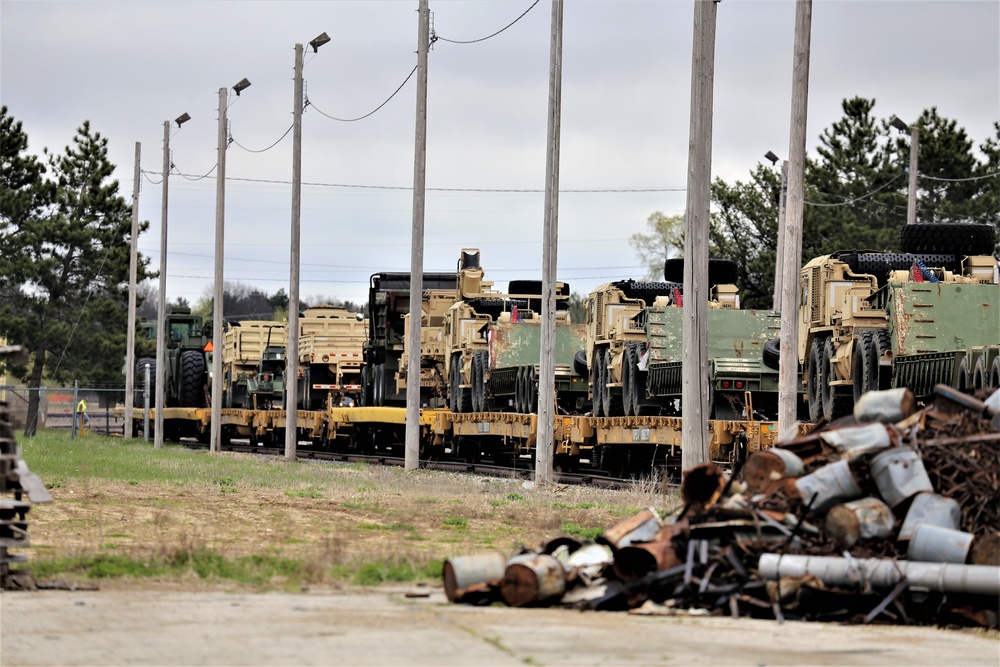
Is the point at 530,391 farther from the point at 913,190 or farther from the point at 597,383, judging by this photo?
the point at 913,190

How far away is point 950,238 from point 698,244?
7077mm

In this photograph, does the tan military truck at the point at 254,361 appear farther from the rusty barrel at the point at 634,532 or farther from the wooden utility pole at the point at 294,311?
the rusty barrel at the point at 634,532

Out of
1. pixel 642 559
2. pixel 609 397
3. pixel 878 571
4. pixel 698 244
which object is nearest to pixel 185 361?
pixel 609 397

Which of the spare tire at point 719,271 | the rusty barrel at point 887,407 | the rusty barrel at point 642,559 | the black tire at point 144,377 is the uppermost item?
the spare tire at point 719,271

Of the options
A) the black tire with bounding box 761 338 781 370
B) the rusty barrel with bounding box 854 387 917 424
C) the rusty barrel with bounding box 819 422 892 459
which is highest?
the black tire with bounding box 761 338 781 370

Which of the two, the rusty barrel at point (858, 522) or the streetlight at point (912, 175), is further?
the streetlight at point (912, 175)

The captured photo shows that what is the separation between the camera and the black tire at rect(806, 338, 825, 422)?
24.9 meters

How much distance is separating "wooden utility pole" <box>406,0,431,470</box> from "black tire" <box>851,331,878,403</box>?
11707mm

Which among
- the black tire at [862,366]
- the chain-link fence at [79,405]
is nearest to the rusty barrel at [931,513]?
the black tire at [862,366]

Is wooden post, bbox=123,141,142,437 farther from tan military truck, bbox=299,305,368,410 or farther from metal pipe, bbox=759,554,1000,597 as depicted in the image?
metal pipe, bbox=759,554,1000,597

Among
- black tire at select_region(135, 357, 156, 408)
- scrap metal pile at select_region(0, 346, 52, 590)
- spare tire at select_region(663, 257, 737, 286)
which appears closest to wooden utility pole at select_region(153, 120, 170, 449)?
black tire at select_region(135, 357, 156, 408)

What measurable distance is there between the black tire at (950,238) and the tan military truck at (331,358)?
23.7 m

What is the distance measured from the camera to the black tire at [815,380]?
24.9 m

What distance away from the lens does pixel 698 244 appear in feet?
66.6
